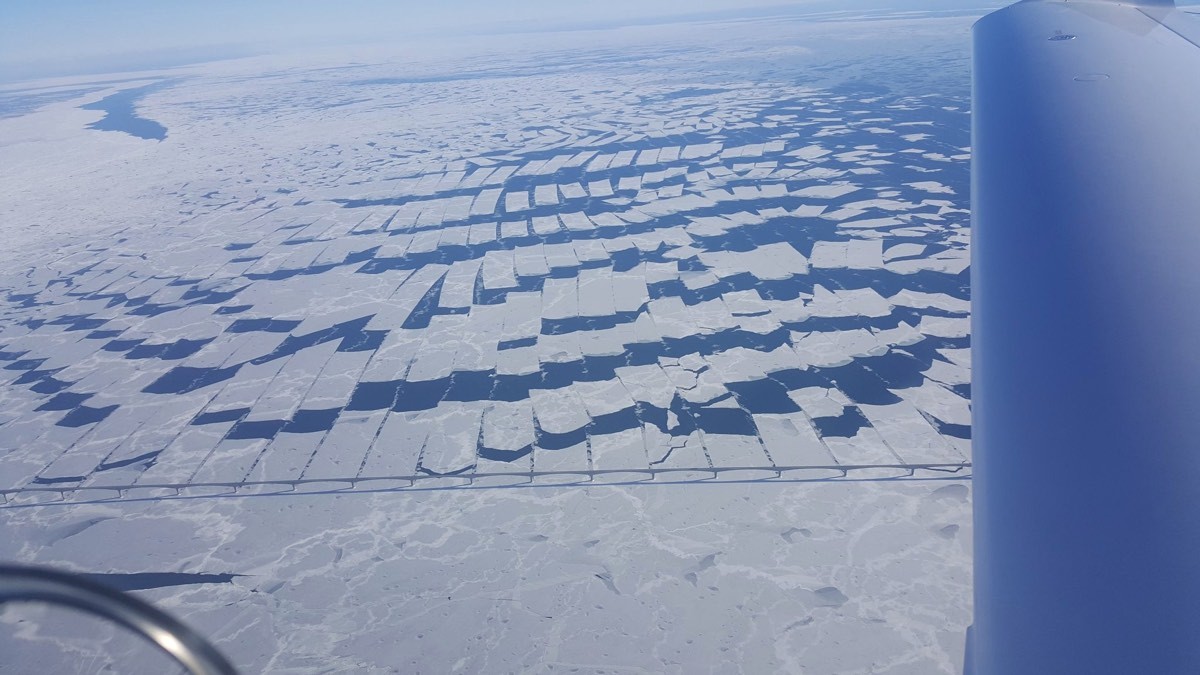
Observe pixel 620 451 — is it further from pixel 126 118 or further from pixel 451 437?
pixel 126 118

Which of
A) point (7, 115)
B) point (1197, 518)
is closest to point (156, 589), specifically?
point (1197, 518)

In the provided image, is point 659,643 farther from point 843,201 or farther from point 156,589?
point 843,201

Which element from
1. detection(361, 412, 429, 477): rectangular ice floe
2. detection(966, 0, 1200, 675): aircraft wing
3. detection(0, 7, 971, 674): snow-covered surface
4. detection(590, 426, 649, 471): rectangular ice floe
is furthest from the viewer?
detection(361, 412, 429, 477): rectangular ice floe

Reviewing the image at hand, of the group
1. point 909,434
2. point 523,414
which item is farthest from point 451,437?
point 909,434

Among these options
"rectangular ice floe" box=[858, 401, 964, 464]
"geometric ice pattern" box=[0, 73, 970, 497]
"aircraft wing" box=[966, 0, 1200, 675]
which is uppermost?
"aircraft wing" box=[966, 0, 1200, 675]

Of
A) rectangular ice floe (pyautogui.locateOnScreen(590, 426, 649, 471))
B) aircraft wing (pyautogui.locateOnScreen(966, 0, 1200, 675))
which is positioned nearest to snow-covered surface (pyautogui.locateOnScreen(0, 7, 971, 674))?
rectangular ice floe (pyautogui.locateOnScreen(590, 426, 649, 471))

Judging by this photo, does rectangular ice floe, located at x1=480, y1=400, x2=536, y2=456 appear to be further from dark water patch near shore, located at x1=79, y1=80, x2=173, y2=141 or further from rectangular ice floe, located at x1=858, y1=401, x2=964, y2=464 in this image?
dark water patch near shore, located at x1=79, y1=80, x2=173, y2=141

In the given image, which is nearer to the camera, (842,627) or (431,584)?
(842,627)
